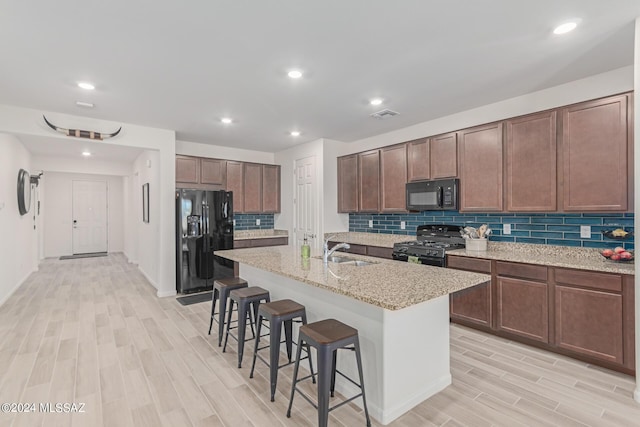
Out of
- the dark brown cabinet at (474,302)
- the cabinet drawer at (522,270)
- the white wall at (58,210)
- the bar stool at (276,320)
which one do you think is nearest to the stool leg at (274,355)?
the bar stool at (276,320)

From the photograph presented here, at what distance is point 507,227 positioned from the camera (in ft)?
12.0

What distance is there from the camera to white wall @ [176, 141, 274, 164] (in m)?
5.45

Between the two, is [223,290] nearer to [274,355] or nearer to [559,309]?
[274,355]

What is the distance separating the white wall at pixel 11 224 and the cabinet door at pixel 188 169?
6.98 feet

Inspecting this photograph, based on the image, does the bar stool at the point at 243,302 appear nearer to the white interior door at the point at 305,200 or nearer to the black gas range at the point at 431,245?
the black gas range at the point at 431,245

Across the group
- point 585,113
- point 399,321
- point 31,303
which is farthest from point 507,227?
point 31,303

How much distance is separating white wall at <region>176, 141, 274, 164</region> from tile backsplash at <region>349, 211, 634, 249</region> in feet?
10.2

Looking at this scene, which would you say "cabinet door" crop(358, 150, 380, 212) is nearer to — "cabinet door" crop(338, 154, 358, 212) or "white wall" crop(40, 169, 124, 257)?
"cabinet door" crop(338, 154, 358, 212)

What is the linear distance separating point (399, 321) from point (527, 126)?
2.57 metres

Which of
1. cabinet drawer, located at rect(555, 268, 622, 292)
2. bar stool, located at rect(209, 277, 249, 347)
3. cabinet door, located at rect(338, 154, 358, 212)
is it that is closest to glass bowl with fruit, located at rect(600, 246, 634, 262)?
cabinet drawer, located at rect(555, 268, 622, 292)

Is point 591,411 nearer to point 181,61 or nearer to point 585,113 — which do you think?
point 585,113

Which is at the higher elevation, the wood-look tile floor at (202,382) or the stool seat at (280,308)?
the stool seat at (280,308)

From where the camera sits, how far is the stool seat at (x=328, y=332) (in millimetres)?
1835

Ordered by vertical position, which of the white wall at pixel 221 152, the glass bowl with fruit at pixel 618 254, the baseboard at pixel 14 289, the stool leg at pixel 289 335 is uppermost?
the white wall at pixel 221 152
